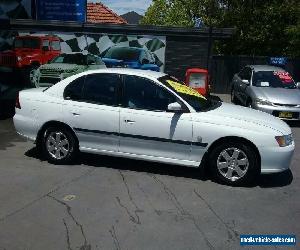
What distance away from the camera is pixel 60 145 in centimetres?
691

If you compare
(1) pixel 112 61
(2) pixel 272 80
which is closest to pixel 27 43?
(1) pixel 112 61

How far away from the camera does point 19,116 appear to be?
278 inches

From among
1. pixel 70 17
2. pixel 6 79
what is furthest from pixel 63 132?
pixel 70 17

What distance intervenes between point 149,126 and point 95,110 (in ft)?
3.05

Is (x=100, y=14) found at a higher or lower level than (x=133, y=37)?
higher

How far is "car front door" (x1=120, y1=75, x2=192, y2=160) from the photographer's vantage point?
623 cm

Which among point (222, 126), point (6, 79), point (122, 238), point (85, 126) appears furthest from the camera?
point (6, 79)

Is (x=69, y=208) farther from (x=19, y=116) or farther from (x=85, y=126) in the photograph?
(x=19, y=116)

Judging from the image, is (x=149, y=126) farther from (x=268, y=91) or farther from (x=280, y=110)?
(x=268, y=91)

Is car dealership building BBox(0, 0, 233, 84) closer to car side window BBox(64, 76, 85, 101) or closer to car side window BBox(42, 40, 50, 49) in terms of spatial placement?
car side window BBox(42, 40, 50, 49)

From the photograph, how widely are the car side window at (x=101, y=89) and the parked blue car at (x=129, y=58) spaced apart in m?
8.54

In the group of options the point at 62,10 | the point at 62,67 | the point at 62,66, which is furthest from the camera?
the point at 62,10

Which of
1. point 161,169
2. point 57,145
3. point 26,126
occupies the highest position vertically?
point 26,126

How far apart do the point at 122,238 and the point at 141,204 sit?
961 mm
